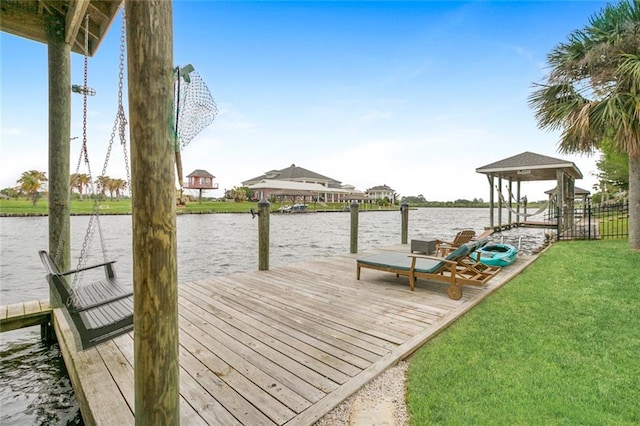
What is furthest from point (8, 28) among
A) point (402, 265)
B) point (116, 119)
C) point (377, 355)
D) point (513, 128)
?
point (513, 128)

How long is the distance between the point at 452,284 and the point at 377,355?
207 cm

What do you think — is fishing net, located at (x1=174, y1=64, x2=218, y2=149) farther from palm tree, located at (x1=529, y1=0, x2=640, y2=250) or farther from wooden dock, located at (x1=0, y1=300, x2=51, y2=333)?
palm tree, located at (x1=529, y1=0, x2=640, y2=250)

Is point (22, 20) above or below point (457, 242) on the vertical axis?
above

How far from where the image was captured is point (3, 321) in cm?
339

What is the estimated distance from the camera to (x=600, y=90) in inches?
Result: 308

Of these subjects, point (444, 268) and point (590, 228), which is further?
point (590, 228)

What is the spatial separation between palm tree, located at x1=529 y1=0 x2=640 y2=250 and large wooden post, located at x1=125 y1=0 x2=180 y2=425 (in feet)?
30.0

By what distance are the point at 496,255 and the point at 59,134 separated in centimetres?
749

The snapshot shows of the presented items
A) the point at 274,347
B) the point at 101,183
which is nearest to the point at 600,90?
the point at 274,347

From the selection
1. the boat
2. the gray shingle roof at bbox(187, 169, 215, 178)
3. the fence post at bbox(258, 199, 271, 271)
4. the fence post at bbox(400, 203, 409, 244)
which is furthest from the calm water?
the gray shingle roof at bbox(187, 169, 215, 178)

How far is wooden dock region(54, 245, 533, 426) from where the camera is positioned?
6.55 ft

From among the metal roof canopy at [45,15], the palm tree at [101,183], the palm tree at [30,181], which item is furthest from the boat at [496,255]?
the palm tree at [30,181]

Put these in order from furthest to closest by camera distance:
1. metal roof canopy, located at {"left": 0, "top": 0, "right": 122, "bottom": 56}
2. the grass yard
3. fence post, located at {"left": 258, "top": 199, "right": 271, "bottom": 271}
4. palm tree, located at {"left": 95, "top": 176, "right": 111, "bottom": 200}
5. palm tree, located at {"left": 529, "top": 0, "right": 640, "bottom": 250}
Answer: palm tree, located at {"left": 529, "top": 0, "right": 640, "bottom": 250} < fence post, located at {"left": 258, "top": 199, "right": 271, "bottom": 271} < metal roof canopy, located at {"left": 0, "top": 0, "right": 122, "bottom": 56} < palm tree, located at {"left": 95, "top": 176, "right": 111, "bottom": 200} < the grass yard

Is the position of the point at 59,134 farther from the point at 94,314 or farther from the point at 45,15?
the point at 94,314
